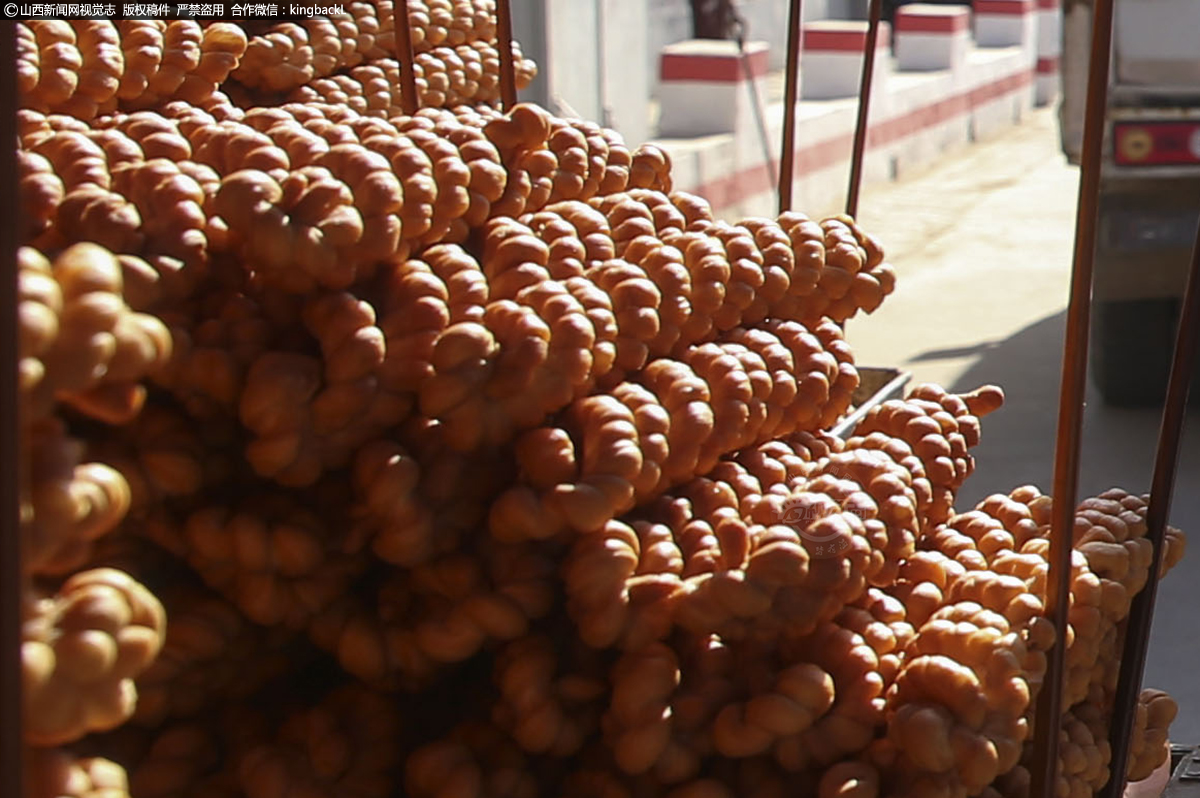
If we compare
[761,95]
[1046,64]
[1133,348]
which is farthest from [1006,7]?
[1133,348]

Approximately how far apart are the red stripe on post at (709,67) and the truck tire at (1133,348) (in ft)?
10.00

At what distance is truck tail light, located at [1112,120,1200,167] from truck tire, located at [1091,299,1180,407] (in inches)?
17.2


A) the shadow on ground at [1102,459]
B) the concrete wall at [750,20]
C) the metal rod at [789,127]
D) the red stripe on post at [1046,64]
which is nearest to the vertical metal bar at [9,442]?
the metal rod at [789,127]

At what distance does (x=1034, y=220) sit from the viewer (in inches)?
Answer: 285

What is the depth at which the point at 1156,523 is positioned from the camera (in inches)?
32.5

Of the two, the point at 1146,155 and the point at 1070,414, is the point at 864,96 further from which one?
the point at 1146,155

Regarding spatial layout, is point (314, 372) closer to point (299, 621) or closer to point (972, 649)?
point (299, 621)

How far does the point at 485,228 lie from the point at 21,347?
1.31 ft

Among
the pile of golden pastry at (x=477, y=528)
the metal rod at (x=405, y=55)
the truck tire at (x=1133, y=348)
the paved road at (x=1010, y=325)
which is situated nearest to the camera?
the pile of golden pastry at (x=477, y=528)

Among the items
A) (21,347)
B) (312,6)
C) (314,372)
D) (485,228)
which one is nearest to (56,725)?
(21,347)

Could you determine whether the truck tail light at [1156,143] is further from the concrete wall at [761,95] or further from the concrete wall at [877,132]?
→ the concrete wall at [877,132]

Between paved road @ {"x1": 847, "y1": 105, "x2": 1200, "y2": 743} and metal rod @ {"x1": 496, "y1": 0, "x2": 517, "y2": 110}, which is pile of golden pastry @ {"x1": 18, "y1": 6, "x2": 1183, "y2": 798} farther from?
paved road @ {"x1": 847, "y1": 105, "x2": 1200, "y2": 743}

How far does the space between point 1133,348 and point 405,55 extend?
3127 millimetres

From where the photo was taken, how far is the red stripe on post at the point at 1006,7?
10461mm
